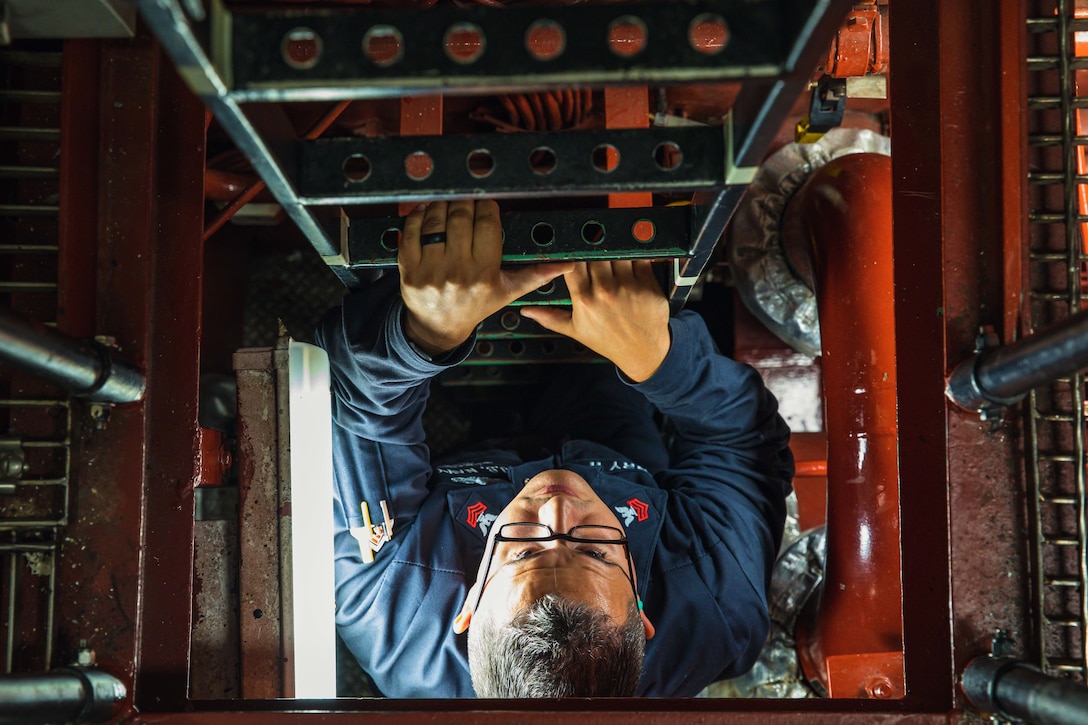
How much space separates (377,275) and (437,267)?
17.8 inches

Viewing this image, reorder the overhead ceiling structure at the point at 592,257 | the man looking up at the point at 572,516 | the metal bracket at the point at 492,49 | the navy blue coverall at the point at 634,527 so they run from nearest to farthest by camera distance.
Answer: the metal bracket at the point at 492,49 < the overhead ceiling structure at the point at 592,257 < the man looking up at the point at 572,516 < the navy blue coverall at the point at 634,527

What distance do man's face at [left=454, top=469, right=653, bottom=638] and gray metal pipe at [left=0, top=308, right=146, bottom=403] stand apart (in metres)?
0.95

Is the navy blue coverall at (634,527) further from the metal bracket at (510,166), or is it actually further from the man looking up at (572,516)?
the metal bracket at (510,166)

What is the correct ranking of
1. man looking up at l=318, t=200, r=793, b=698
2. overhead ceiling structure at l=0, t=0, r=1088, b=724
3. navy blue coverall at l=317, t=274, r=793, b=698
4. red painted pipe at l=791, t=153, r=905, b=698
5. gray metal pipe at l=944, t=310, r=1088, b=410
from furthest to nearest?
1. navy blue coverall at l=317, t=274, r=793, b=698
2. red painted pipe at l=791, t=153, r=905, b=698
3. man looking up at l=318, t=200, r=793, b=698
4. overhead ceiling structure at l=0, t=0, r=1088, b=724
5. gray metal pipe at l=944, t=310, r=1088, b=410

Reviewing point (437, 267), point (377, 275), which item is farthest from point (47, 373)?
point (377, 275)

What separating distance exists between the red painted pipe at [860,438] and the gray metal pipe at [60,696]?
1593 millimetres

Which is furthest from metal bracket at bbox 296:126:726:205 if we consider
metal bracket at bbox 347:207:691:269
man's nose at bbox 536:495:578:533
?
man's nose at bbox 536:495:578:533

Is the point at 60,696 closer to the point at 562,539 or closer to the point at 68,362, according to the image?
the point at 68,362

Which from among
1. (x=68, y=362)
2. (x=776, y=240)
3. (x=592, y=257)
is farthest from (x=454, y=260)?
(x=776, y=240)

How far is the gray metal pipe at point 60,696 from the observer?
1.13 m

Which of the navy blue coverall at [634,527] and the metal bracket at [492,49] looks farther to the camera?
the navy blue coverall at [634,527]

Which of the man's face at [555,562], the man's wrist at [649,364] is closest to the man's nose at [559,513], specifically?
the man's face at [555,562]

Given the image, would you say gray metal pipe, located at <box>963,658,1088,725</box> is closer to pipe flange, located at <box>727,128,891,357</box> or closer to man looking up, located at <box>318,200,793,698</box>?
man looking up, located at <box>318,200,793,698</box>

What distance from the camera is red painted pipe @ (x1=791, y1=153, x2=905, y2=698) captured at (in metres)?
2.04
